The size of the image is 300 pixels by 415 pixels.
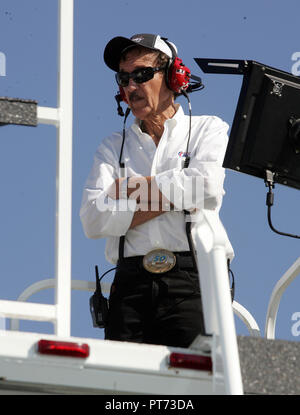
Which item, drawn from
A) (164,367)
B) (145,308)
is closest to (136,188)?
(145,308)

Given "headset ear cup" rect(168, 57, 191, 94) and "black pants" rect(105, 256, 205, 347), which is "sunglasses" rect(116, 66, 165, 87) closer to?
"headset ear cup" rect(168, 57, 191, 94)

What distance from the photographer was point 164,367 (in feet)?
11.1

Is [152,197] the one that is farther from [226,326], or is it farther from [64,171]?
[226,326]

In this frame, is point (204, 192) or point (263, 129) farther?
point (204, 192)

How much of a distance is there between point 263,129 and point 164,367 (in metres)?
1.73

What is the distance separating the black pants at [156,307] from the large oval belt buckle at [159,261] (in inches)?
0.9

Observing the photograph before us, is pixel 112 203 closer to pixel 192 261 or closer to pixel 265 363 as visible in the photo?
pixel 192 261

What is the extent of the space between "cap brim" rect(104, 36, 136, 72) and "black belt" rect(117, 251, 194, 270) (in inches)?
43.1

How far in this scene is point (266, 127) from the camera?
15.9ft

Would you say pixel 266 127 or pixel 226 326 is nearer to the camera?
pixel 226 326

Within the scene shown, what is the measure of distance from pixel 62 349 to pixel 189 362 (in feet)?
1.31

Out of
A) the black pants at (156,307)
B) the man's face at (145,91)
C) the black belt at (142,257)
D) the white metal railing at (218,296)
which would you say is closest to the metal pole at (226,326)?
the white metal railing at (218,296)

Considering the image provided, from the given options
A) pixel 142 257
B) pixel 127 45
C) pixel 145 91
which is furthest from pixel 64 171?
pixel 127 45

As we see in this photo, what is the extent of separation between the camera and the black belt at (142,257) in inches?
203
